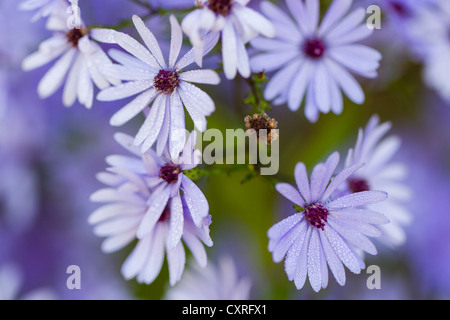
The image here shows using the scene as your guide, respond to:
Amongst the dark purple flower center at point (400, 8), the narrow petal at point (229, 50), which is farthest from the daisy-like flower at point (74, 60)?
the dark purple flower center at point (400, 8)

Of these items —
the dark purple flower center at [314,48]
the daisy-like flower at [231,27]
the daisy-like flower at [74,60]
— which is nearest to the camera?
the daisy-like flower at [231,27]

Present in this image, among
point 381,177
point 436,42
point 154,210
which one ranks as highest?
point 436,42

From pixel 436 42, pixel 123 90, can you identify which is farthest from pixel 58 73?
pixel 436 42

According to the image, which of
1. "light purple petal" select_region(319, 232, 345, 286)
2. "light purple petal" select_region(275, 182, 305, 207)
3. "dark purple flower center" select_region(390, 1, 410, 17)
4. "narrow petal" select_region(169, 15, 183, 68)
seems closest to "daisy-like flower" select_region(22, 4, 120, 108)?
"narrow petal" select_region(169, 15, 183, 68)

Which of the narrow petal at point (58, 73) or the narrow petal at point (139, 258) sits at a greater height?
the narrow petal at point (58, 73)

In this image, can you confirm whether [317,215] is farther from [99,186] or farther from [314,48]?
[99,186]

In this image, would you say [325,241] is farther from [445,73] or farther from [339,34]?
[445,73]

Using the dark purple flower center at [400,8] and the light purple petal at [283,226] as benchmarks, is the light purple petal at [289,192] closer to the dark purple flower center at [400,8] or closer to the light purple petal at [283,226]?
the light purple petal at [283,226]
